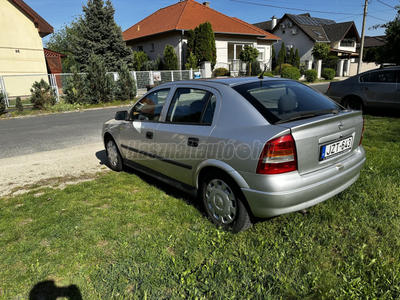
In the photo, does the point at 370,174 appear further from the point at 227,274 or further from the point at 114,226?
the point at 114,226

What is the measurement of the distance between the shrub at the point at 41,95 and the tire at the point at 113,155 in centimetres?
1137

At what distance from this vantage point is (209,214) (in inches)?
129

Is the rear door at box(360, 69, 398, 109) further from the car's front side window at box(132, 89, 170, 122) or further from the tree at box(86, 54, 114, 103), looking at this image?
the tree at box(86, 54, 114, 103)

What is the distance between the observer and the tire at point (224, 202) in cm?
289

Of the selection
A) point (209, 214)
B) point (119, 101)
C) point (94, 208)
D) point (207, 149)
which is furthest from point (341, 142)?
point (119, 101)

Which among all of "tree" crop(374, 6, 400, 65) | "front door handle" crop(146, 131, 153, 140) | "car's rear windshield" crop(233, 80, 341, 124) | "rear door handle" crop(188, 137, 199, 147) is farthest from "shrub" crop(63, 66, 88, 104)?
"tree" crop(374, 6, 400, 65)

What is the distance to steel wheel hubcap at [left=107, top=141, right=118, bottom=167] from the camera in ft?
17.1

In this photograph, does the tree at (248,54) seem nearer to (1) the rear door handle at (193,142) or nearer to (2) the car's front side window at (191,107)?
Result: (2) the car's front side window at (191,107)

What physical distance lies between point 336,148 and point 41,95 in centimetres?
1529

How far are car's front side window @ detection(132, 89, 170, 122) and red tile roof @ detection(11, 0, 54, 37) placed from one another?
2227cm

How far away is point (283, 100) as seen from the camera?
10.3 feet

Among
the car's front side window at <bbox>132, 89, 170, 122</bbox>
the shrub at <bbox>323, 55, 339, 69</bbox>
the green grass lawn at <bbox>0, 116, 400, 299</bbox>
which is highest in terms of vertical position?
the shrub at <bbox>323, 55, 339, 69</bbox>

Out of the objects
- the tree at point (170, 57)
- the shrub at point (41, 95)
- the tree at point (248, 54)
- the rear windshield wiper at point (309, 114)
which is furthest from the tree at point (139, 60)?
the rear windshield wiper at point (309, 114)

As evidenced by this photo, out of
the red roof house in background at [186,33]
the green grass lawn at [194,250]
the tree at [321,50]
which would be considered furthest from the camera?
the tree at [321,50]
